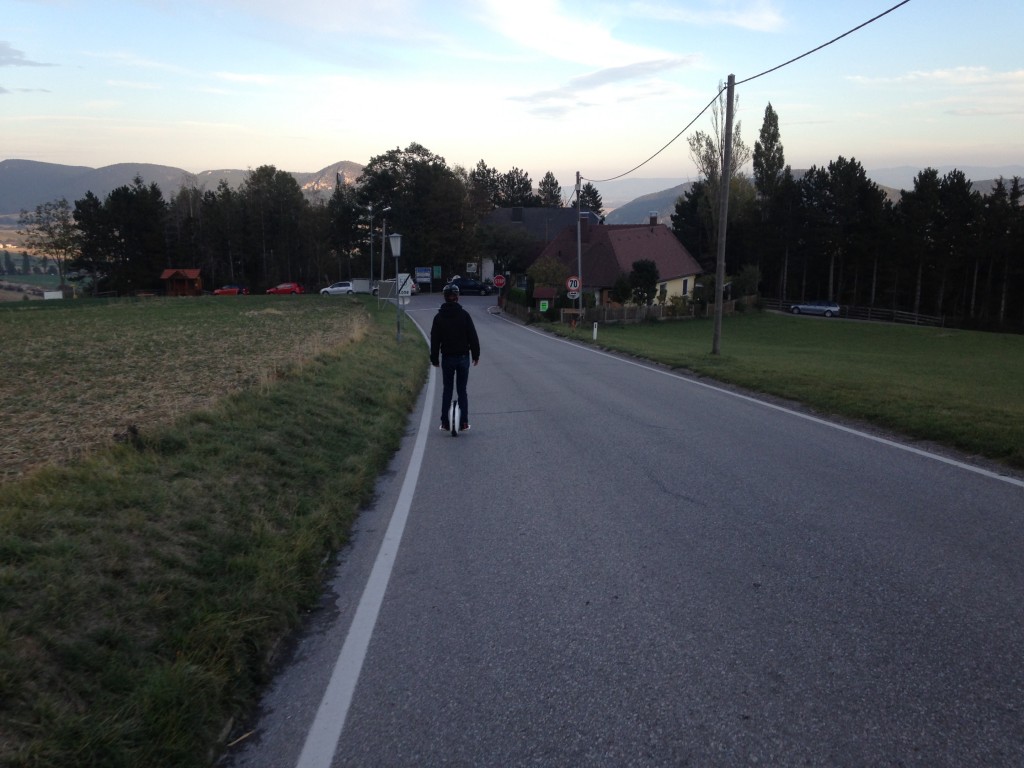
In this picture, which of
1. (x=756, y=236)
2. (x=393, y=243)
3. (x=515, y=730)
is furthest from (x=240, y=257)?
(x=515, y=730)

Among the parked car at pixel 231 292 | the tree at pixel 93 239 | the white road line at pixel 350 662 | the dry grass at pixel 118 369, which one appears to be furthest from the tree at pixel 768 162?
the white road line at pixel 350 662

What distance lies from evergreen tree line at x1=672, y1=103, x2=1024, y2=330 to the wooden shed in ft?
173

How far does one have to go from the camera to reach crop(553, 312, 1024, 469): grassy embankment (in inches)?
395

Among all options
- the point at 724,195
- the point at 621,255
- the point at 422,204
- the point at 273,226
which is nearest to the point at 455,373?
the point at 724,195

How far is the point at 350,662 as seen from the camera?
4.20 meters

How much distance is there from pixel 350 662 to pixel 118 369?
1701cm

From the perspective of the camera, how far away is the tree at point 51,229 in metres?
93.5

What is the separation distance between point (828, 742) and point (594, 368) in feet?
57.0

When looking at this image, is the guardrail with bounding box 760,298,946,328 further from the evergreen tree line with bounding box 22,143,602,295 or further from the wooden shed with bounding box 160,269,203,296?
the wooden shed with bounding box 160,269,203,296

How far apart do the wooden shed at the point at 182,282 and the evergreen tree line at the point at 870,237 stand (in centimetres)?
5263

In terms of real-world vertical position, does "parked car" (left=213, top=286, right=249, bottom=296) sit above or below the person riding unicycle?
below

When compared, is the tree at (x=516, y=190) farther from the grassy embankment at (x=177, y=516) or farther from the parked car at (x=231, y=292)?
the grassy embankment at (x=177, y=516)

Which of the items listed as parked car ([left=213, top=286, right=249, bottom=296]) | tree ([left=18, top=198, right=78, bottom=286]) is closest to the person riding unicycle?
parked car ([left=213, top=286, right=249, bottom=296])

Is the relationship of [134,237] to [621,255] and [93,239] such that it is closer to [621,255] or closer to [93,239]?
[93,239]
